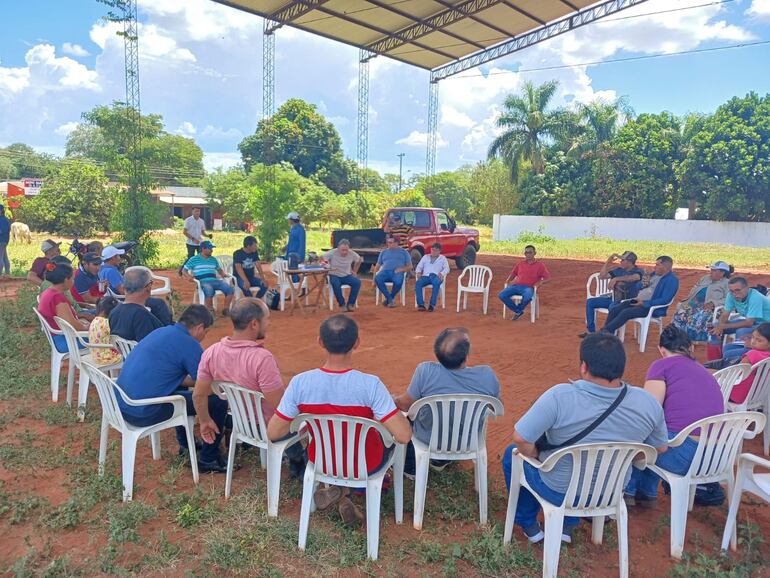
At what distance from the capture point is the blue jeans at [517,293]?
8.44 meters

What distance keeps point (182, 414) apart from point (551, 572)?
7.30ft

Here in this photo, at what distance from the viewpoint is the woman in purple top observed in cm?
285

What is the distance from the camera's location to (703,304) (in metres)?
6.07

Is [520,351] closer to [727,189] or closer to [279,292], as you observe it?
[279,292]

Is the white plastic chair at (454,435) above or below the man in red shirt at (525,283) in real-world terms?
below

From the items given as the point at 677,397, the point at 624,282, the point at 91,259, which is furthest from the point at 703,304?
the point at 91,259

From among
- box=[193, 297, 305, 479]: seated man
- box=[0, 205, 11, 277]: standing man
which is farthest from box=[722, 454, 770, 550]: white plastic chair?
box=[0, 205, 11, 277]: standing man

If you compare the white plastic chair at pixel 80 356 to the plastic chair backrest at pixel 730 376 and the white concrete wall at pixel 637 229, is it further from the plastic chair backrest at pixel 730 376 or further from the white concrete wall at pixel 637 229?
the white concrete wall at pixel 637 229

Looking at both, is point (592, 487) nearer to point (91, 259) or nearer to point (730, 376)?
point (730, 376)

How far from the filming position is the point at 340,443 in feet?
8.58

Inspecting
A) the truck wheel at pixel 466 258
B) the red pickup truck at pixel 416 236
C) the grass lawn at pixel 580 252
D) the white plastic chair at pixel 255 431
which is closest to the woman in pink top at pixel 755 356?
the white plastic chair at pixel 255 431

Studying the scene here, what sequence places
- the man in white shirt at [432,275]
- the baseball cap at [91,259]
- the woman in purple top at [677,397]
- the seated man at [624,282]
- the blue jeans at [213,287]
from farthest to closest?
the man in white shirt at [432,275] < the blue jeans at [213,287] < the seated man at [624,282] < the baseball cap at [91,259] < the woman in purple top at [677,397]

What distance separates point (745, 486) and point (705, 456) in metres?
0.21

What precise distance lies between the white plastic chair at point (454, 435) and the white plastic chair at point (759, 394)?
2.04m
